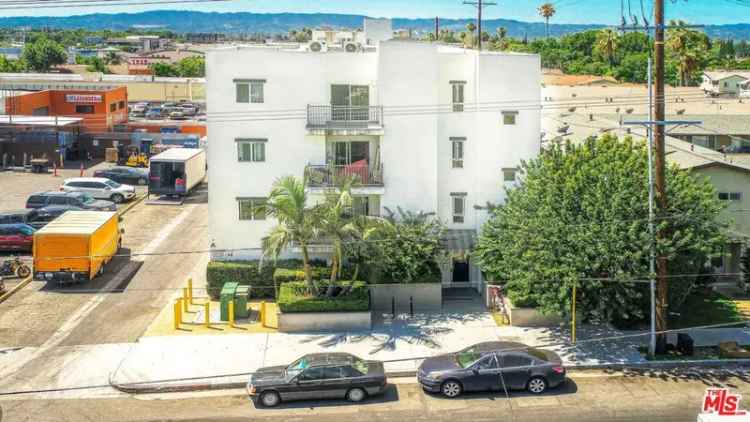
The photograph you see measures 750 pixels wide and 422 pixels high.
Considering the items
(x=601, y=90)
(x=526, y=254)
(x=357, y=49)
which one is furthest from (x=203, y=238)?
(x=601, y=90)

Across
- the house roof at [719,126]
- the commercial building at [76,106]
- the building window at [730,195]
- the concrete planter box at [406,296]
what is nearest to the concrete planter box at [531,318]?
the concrete planter box at [406,296]

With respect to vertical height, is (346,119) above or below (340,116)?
below

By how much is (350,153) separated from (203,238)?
1154cm

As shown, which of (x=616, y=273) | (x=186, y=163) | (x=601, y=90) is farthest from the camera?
(x=601, y=90)

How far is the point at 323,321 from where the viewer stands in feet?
107

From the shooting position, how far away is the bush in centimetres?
3569

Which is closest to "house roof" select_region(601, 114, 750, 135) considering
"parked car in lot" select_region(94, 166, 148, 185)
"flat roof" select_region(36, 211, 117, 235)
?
"flat roof" select_region(36, 211, 117, 235)

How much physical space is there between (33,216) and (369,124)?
60.4 ft

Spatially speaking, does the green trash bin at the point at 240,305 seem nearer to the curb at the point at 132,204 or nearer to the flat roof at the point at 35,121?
the curb at the point at 132,204

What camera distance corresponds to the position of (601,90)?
75000 mm

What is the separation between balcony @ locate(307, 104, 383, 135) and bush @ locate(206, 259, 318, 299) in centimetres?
572

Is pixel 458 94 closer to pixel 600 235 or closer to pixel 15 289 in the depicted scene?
pixel 600 235

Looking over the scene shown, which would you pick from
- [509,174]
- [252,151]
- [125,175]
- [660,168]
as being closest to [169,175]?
[125,175]

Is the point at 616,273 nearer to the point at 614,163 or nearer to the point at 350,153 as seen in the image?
the point at 614,163
